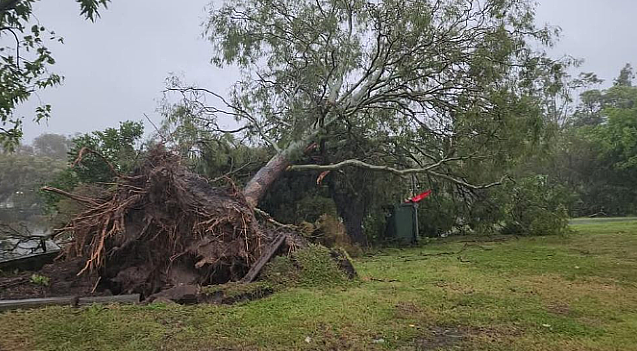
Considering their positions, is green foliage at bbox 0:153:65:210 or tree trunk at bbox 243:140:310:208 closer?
tree trunk at bbox 243:140:310:208

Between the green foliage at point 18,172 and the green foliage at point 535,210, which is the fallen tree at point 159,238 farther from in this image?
the green foliage at point 18,172

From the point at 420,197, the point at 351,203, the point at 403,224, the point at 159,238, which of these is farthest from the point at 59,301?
the point at 420,197

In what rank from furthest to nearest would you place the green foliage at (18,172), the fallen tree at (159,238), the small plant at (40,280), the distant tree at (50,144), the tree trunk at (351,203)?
the distant tree at (50,144), the green foliage at (18,172), the tree trunk at (351,203), the fallen tree at (159,238), the small plant at (40,280)

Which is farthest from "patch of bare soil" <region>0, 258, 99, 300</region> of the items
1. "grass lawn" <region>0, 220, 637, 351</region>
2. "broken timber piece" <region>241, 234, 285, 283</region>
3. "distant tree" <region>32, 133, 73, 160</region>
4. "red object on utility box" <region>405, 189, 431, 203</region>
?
"distant tree" <region>32, 133, 73, 160</region>

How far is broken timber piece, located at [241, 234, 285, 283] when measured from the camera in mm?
5684

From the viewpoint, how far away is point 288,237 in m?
6.65

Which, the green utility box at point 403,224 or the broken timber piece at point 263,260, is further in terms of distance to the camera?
the green utility box at point 403,224

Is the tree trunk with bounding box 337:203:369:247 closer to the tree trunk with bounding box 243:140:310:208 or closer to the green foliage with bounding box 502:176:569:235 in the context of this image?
the tree trunk with bounding box 243:140:310:208

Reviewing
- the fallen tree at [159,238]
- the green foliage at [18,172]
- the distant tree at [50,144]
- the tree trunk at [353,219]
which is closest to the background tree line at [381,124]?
the tree trunk at [353,219]

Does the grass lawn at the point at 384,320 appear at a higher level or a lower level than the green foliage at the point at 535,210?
lower

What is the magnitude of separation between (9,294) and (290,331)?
3305 mm

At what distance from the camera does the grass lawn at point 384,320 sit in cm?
363

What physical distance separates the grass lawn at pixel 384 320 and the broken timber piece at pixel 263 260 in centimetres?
55

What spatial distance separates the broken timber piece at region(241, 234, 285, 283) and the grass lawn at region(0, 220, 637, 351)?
546mm
